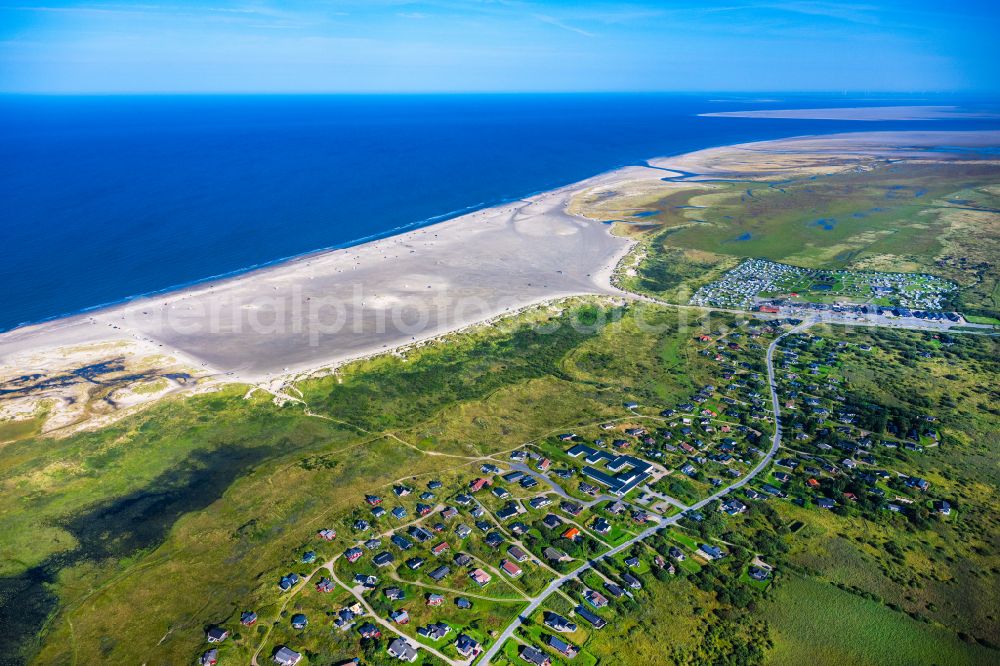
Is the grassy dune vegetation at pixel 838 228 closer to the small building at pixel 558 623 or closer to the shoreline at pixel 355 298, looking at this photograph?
the shoreline at pixel 355 298

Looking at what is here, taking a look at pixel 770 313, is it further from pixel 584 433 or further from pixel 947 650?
pixel 947 650

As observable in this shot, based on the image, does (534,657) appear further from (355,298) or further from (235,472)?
(355,298)

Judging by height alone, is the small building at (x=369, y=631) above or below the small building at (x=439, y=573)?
below

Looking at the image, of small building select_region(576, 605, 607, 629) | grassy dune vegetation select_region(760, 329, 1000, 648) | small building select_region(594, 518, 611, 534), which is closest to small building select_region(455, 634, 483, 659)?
small building select_region(576, 605, 607, 629)

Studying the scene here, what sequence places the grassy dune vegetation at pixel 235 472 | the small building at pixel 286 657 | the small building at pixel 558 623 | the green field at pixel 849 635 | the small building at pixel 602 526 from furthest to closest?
the small building at pixel 602 526 < the grassy dune vegetation at pixel 235 472 < the small building at pixel 558 623 < the green field at pixel 849 635 < the small building at pixel 286 657

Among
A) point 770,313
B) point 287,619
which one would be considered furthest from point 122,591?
point 770,313

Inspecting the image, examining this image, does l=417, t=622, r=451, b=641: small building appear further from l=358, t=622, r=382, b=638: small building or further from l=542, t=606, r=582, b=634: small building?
l=542, t=606, r=582, b=634: small building

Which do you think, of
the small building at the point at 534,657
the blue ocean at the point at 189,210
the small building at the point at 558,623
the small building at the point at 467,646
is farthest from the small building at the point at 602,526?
the blue ocean at the point at 189,210

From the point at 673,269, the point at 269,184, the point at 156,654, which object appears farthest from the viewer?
the point at 269,184
